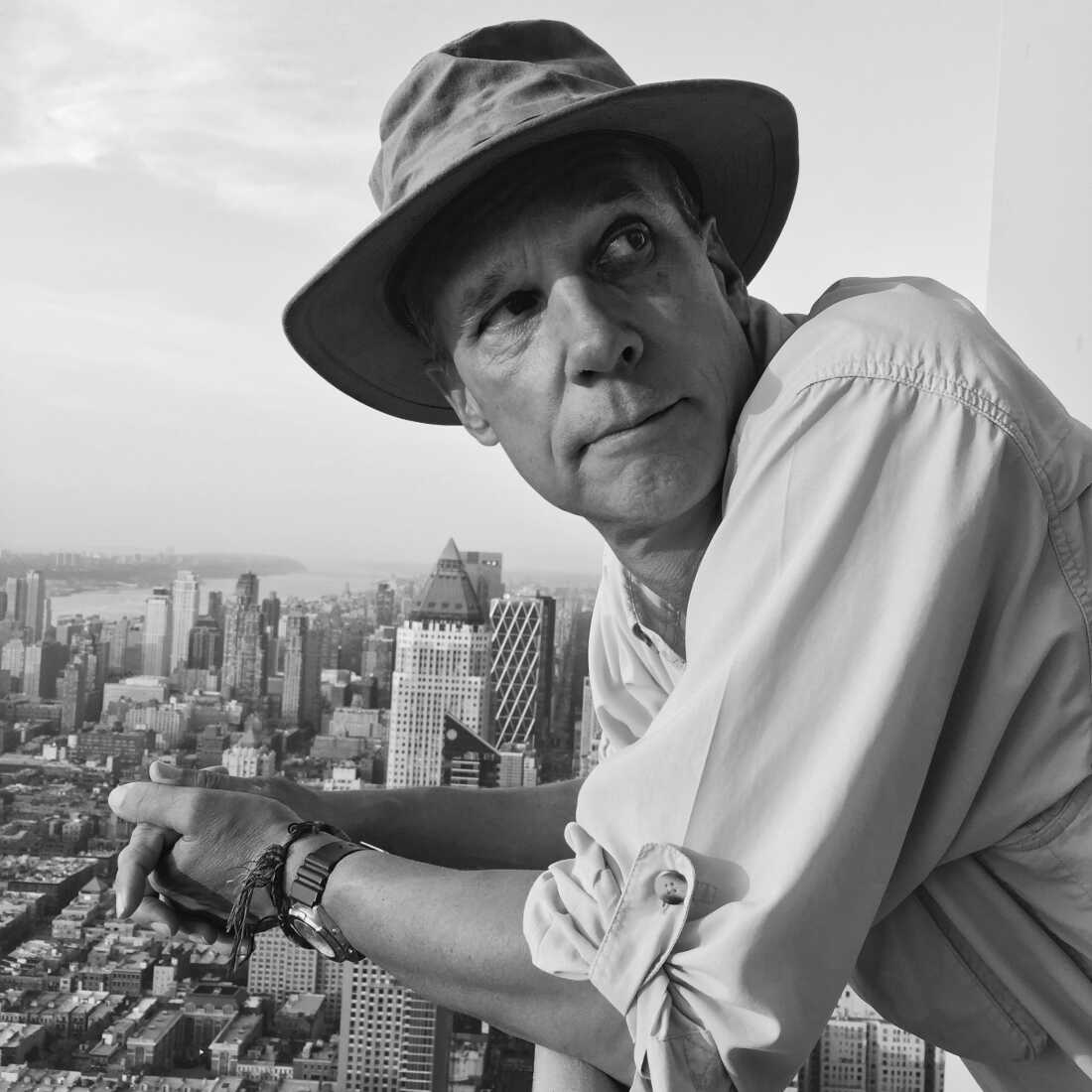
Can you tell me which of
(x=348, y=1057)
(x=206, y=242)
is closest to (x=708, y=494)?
(x=348, y=1057)

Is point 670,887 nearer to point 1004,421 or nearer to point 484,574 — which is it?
point 1004,421

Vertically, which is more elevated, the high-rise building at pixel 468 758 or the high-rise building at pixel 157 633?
the high-rise building at pixel 157 633

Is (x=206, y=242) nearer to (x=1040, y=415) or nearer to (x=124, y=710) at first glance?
(x=124, y=710)

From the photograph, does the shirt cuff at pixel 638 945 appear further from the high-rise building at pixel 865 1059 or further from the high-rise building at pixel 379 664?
the high-rise building at pixel 379 664

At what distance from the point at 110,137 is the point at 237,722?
18.7ft

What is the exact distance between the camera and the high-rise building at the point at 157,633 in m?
5.96

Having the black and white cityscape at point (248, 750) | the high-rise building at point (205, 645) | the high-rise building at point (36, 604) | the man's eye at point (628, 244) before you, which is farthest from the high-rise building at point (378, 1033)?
the man's eye at point (628, 244)

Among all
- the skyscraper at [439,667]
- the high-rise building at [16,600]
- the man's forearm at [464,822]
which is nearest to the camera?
the man's forearm at [464,822]

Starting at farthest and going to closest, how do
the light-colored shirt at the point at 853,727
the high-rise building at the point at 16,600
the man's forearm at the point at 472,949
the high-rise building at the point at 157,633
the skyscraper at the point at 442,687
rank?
the skyscraper at the point at 442,687 < the high-rise building at the point at 157,633 < the high-rise building at the point at 16,600 < the man's forearm at the point at 472,949 < the light-colored shirt at the point at 853,727

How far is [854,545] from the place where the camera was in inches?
26.0

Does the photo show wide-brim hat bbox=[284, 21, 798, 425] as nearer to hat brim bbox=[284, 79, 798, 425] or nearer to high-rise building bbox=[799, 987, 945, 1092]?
hat brim bbox=[284, 79, 798, 425]

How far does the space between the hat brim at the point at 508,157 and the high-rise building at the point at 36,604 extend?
462cm

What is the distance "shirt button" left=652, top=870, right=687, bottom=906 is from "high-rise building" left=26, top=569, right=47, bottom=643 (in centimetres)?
533

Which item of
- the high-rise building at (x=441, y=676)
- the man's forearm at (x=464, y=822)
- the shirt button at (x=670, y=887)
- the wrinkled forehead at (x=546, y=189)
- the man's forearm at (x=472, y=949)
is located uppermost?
the wrinkled forehead at (x=546, y=189)
